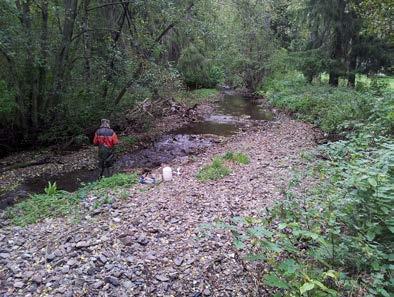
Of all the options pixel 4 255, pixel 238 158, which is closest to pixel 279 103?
pixel 238 158

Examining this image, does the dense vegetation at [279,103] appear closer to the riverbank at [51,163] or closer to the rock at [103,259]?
the riverbank at [51,163]

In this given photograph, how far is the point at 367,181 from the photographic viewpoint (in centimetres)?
403

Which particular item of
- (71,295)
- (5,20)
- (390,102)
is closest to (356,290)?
(71,295)

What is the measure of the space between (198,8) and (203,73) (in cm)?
1782

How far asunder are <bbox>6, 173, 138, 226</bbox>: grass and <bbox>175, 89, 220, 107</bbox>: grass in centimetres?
1378

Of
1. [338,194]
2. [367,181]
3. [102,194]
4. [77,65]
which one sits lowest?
A: [102,194]

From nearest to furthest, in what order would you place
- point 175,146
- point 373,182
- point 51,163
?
1. point 373,182
2. point 51,163
3. point 175,146

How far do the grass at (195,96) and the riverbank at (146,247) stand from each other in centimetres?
1511

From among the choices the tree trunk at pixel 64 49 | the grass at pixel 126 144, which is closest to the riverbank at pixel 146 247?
the grass at pixel 126 144

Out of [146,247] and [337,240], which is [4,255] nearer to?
[146,247]

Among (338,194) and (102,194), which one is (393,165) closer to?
(338,194)

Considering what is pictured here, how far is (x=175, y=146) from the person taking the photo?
14.7m

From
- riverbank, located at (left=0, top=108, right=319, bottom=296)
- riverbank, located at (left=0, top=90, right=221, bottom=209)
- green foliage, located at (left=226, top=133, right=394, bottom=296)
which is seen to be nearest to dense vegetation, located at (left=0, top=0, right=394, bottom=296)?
green foliage, located at (left=226, top=133, right=394, bottom=296)

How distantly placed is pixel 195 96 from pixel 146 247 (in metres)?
24.1
